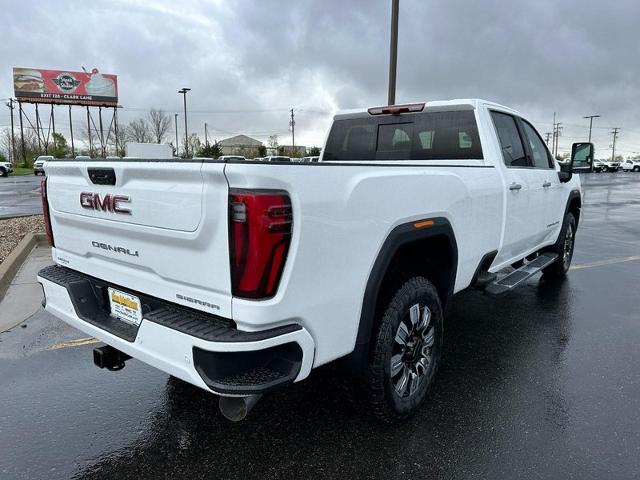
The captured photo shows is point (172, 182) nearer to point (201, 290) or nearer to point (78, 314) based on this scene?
point (201, 290)

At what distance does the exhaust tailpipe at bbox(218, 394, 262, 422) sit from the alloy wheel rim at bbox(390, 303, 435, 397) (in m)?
0.88

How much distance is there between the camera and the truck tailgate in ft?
6.70

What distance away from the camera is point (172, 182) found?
217cm

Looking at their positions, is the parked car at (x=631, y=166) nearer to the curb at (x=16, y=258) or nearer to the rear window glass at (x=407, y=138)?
the rear window glass at (x=407, y=138)

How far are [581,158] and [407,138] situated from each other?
267 centimetres

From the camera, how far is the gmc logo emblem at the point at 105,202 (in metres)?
2.42

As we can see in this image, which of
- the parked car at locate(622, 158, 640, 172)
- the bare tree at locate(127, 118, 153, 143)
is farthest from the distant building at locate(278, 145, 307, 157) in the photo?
the parked car at locate(622, 158, 640, 172)

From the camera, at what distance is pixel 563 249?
6305 millimetres

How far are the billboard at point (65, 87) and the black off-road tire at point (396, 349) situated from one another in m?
71.0

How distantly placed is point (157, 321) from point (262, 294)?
0.56 meters

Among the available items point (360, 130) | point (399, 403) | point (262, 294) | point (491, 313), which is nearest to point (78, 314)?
point (262, 294)

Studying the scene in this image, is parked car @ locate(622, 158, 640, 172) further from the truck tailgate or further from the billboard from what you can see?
the truck tailgate

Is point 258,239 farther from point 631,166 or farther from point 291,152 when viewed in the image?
point 631,166

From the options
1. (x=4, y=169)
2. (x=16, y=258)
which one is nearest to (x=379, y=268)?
(x=16, y=258)
